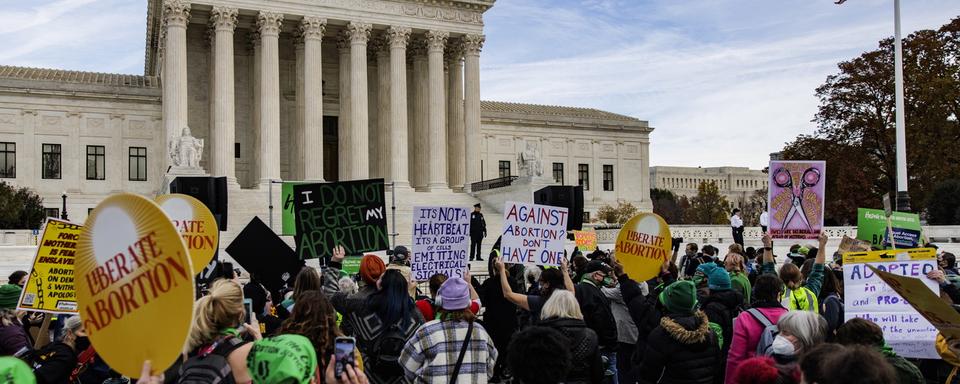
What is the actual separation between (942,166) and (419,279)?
4319 cm

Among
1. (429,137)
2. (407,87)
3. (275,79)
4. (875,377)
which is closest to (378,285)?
(875,377)

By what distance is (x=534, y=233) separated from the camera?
36.9 ft

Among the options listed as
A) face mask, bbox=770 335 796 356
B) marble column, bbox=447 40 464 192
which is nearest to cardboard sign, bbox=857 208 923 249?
face mask, bbox=770 335 796 356

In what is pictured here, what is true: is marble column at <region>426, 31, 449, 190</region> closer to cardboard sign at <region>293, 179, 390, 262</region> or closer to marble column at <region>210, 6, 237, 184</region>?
marble column at <region>210, 6, 237, 184</region>

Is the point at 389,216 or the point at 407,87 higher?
the point at 407,87

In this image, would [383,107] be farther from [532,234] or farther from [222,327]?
[222,327]

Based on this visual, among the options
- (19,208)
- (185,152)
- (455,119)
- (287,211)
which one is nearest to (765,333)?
(287,211)

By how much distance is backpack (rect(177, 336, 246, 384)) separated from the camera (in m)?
4.85

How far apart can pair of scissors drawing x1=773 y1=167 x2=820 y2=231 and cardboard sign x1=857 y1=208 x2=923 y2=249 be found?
4.38 ft

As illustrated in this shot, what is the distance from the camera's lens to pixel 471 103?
49250 mm

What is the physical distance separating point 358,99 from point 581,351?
132ft

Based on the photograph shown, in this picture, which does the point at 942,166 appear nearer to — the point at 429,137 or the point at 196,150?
the point at 429,137

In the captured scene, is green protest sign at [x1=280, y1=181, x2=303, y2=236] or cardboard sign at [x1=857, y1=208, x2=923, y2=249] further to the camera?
green protest sign at [x1=280, y1=181, x2=303, y2=236]

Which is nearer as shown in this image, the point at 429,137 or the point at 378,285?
the point at 378,285
